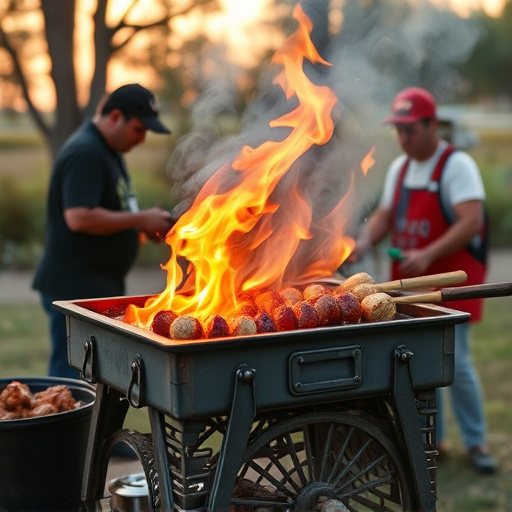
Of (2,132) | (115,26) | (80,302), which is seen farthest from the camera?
(2,132)

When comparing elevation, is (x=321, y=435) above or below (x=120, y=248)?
below

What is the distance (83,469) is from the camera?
3.42m

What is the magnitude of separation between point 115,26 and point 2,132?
1122 cm

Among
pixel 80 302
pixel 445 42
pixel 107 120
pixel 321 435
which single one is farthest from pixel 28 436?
pixel 445 42

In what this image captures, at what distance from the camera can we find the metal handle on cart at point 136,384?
107 inches

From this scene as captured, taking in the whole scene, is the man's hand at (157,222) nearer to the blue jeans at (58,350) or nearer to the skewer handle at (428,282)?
the blue jeans at (58,350)

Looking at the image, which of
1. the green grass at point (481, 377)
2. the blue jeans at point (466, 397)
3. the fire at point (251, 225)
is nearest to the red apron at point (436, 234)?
the blue jeans at point (466, 397)

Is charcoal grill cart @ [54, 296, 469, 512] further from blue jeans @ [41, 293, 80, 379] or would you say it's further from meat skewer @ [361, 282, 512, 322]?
blue jeans @ [41, 293, 80, 379]

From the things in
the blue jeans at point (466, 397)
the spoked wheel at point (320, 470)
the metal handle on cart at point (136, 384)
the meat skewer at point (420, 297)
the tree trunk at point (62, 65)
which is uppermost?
the tree trunk at point (62, 65)

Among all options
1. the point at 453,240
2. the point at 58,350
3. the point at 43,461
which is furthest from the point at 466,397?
the point at 43,461

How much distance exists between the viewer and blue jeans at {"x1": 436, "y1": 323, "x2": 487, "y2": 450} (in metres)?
4.85

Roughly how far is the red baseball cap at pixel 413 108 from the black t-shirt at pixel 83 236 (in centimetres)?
155

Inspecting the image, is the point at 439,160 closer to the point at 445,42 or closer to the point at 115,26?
the point at 115,26

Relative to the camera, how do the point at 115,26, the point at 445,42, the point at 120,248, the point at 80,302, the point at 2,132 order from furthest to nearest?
the point at 2,132 → the point at 445,42 → the point at 115,26 → the point at 120,248 → the point at 80,302
